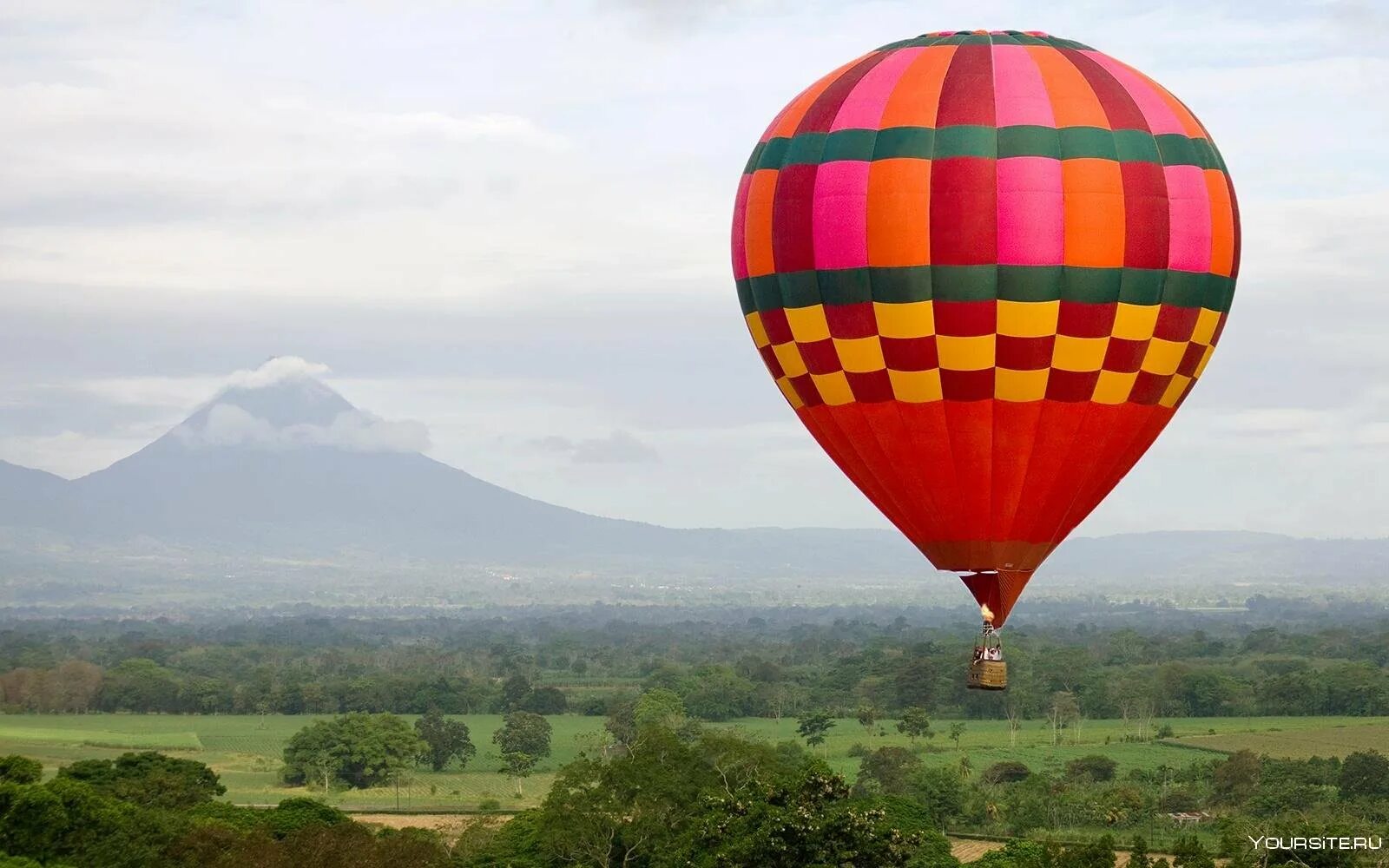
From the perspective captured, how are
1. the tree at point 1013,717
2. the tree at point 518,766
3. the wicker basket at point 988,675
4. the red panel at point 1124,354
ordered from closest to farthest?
the wicker basket at point 988,675, the red panel at point 1124,354, the tree at point 518,766, the tree at point 1013,717

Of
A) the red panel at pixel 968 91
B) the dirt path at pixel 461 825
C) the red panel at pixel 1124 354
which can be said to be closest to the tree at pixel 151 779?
the dirt path at pixel 461 825

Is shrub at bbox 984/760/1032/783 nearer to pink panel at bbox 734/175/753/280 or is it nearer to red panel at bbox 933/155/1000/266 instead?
pink panel at bbox 734/175/753/280

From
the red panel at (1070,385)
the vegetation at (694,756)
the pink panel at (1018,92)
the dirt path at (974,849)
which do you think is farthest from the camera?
the dirt path at (974,849)

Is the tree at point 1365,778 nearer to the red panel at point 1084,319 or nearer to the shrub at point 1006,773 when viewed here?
the shrub at point 1006,773

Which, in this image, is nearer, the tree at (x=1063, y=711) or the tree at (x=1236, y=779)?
the tree at (x=1236, y=779)

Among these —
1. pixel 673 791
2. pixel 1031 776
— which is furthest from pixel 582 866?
pixel 1031 776

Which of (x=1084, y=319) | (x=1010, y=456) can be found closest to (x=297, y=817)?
(x=1010, y=456)
